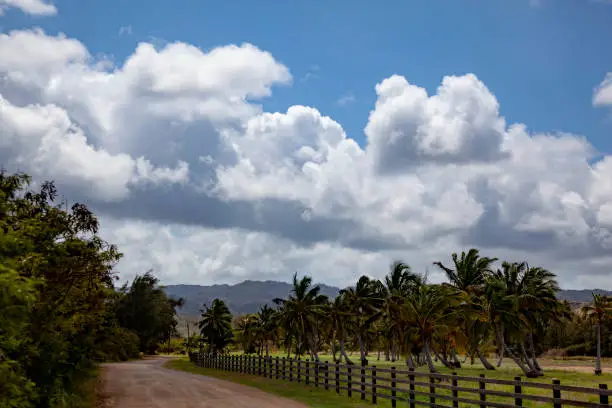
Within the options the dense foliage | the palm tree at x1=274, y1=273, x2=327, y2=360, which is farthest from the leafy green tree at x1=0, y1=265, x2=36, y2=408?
the palm tree at x1=274, y1=273, x2=327, y2=360

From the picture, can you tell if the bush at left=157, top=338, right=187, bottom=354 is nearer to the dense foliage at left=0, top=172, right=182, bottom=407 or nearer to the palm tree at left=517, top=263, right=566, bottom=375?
the palm tree at left=517, top=263, right=566, bottom=375

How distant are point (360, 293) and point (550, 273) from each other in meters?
21.9

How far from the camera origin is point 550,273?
67188 millimetres

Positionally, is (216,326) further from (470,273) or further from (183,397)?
(183,397)

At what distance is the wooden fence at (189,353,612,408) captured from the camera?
14.8 m

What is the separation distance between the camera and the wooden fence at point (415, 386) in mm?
14805

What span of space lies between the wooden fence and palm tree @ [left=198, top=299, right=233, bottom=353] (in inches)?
1299

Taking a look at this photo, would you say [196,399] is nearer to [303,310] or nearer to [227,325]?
[303,310]

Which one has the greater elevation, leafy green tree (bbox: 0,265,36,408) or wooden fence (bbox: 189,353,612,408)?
leafy green tree (bbox: 0,265,36,408)

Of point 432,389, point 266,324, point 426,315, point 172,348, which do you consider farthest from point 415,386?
point 172,348

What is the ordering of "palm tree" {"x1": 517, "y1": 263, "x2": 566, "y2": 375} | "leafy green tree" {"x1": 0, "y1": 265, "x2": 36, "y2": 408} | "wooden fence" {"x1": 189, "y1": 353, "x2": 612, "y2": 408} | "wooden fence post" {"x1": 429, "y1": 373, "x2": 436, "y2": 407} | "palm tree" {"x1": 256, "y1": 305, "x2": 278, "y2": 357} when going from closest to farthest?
"leafy green tree" {"x1": 0, "y1": 265, "x2": 36, "y2": 408}
"wooden fence" {"x1": 189, "y1": 353, "x2": 612, "y2": 408}
"wooden fence post" {"x1": 429, "y1": 373, "x2": 436, "y2": 407}
"palm tree" {"x1": 517, "y1": 263, "x2": 566, "y2": 375}
"palm tree" {"x1": 256, "y1": 305, "x2": 278, "y2": 357}

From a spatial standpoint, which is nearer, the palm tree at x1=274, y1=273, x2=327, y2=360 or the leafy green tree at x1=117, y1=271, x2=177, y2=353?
the palm tree at x1=274, y1=273, x2=327, y2=360

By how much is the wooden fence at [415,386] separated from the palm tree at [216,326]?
32984mm

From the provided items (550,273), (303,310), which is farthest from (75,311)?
(550,273)
